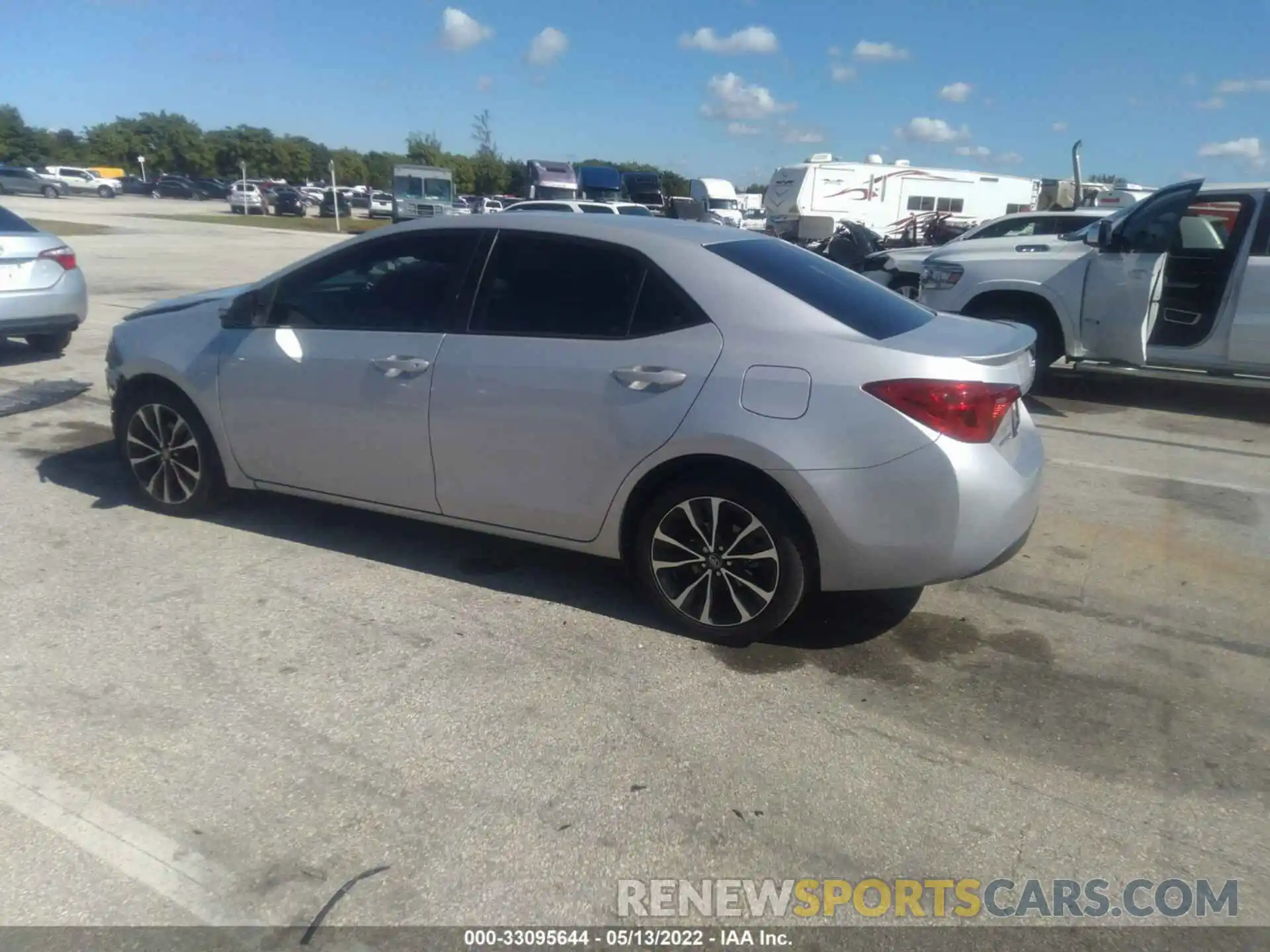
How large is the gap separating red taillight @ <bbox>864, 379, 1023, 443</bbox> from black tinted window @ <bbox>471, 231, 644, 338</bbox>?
1121 mm

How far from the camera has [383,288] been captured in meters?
4.65

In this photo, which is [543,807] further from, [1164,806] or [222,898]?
[1164,806]

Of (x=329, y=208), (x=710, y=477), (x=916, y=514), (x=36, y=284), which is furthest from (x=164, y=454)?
(x=329, y=208)

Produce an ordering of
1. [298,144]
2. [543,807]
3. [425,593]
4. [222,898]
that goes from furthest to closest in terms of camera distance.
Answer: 1. [298,144]
2. [425,593]
3. [543,807]
4. [222,898]

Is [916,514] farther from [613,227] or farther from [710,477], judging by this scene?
[613,227]

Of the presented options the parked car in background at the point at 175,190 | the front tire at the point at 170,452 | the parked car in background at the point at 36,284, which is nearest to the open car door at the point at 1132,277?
the front tire at the point at 170,452

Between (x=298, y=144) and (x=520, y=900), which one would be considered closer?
(x=520, y=900)

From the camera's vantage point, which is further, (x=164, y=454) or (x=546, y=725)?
(x=164, y=454)

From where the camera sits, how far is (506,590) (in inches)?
179

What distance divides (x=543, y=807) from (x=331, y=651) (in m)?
1.34

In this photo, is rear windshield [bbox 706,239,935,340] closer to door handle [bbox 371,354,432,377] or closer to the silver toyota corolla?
the silver toyota corolla

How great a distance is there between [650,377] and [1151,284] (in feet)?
21.0

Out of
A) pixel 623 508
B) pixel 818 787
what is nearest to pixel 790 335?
pixel 623 508

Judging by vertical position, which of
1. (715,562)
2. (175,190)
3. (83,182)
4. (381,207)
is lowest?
(175,190)
